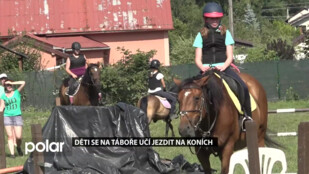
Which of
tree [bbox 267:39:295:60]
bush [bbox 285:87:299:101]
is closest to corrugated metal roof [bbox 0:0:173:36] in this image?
tree [bbox 267:39:295:60]

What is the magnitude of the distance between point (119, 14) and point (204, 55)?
38.8 m

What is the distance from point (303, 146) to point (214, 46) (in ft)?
11.6

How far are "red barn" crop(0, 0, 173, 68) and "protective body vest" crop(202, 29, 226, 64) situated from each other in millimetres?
36351

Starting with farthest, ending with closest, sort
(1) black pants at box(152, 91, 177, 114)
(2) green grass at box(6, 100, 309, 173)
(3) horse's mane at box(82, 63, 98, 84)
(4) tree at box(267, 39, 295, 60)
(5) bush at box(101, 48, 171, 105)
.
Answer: (4) tree at box(267, 39, 295, 60) → (5) bush at box(101, 48, 171, 105) → (1) black pants at box(152, 91, 177, 114) → (3) horse's mane at box(82, 63, 98, 84) → (2) green grass at box(6, 100, 309, 173)

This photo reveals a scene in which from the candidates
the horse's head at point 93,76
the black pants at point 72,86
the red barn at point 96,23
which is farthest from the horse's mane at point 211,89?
the red barn at point 96,23

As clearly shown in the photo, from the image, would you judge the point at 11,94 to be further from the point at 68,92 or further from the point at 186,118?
the point at 186,118

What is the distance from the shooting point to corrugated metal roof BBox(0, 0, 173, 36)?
4756 cm

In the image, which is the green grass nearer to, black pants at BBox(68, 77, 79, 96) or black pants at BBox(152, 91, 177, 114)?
black pants at BBox(152, 91, 177, 114)

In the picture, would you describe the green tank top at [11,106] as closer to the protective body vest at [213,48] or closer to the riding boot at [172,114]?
the riding boot at [172,114]

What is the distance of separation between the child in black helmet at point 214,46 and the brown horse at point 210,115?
347 millimetres

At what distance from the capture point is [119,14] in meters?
48.7

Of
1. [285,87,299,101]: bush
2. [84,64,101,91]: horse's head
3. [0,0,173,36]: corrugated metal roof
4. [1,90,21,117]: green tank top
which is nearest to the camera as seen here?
[1,90,21,117]: green tank top

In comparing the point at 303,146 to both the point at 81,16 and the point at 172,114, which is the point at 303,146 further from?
the point at 81,16

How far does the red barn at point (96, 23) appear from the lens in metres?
47.5
